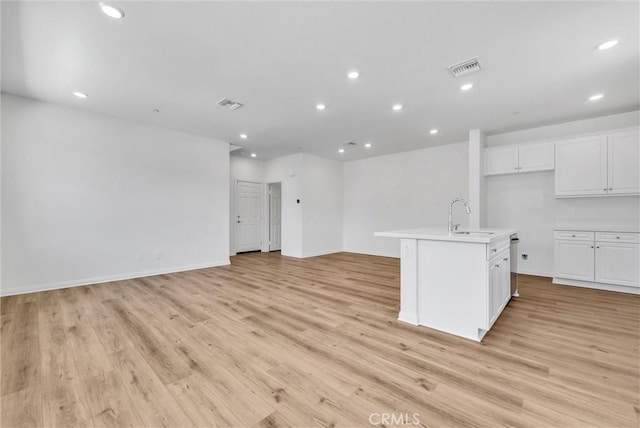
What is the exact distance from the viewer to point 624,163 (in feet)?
13.2

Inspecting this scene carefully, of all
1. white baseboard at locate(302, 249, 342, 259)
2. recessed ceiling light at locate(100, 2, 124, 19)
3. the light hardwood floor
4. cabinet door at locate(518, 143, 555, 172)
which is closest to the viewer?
the light hardwood floor

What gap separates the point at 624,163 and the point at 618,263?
1.57 metres

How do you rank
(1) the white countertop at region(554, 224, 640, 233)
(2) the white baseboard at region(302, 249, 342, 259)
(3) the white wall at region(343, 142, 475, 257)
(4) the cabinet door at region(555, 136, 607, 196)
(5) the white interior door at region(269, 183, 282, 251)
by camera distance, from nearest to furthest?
(1) the white countertop at region(554, 224, 640, 233), (4) the cabinet door at region(555, 136, 607, 196), (3) the white wall at region(343, 142, 475, 257), (2) the white baseboard at region(302, 249, 342, 259), (5) the white interior door at region(269, 183, 282, 251)

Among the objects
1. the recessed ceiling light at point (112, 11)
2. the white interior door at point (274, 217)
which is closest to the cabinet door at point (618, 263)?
the recessed ceiling light at point (112, 11)

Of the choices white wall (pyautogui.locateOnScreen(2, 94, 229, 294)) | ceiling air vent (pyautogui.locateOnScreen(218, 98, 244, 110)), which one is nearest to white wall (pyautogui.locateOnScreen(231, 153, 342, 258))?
white wall (pyautogui.locateOnScreen(2, 94, 229, 294))

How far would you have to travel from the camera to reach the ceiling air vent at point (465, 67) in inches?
113

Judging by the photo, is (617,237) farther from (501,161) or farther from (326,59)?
(326,59)

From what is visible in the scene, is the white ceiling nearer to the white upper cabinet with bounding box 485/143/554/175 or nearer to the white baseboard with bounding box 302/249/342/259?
the white upper cabinet with bounding box 485/143/554/175

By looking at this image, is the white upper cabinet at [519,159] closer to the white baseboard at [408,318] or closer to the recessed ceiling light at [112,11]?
the white baseboard at [408,318]

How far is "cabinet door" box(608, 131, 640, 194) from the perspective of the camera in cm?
396

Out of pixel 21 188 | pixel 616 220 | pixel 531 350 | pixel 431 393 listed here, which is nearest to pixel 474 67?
pixel 531 350

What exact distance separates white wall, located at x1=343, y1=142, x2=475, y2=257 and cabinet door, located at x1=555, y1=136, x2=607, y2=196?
1.68 m

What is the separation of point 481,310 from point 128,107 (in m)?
5.66

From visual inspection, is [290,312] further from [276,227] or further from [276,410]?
[276,227]
